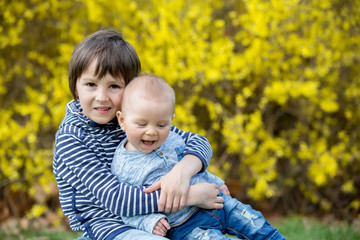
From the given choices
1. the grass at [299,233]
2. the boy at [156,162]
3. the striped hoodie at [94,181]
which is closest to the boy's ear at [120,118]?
the boy at [156,162]

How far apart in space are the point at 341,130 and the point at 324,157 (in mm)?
813

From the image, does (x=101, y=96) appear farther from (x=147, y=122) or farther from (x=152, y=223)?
(x=152, y=223)

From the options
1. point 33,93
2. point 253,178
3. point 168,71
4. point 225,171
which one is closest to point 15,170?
point 33,93

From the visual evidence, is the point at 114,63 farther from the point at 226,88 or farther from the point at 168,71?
the point at 226,88

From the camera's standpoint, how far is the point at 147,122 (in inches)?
67.2

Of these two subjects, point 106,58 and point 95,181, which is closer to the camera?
point 95,181

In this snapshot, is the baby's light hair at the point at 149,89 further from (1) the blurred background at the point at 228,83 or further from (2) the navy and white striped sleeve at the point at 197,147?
(1) the blurred background at the point at 228,83

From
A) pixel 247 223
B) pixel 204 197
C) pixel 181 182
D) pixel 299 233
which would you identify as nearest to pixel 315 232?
pixel 299 233

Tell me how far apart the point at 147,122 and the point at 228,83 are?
3.05 m

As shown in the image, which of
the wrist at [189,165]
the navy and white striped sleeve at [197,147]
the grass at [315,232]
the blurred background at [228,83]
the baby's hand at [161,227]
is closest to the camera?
the baby's hand at [161,227]

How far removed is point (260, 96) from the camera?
4656 mm

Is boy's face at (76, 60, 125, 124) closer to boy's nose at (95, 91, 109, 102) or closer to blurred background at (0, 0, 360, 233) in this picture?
boy's nose at (95, 91, 109, 102)

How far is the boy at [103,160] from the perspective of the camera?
1.66m

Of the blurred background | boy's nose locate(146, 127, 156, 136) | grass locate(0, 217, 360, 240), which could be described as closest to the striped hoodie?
boy's nose locate(146, 127, 156, 136)
